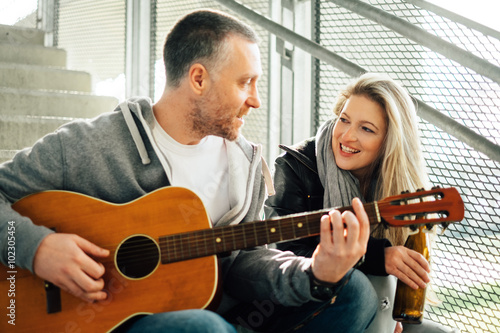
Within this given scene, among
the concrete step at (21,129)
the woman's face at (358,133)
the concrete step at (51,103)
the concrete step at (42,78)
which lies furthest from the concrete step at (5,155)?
the woman's face at (358,133)

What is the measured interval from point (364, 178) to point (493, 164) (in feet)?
1.50

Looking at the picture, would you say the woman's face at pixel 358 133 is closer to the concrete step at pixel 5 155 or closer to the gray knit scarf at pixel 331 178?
the gray knit scarf at pixel 331 178

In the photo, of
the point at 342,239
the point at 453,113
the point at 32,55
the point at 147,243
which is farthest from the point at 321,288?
the point at 32,55

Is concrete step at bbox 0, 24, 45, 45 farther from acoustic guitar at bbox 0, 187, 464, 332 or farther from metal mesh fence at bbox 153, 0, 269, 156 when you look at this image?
acoustic guitar at bbox 0, 187, 464, 332

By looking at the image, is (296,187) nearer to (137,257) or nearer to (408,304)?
(408,304)

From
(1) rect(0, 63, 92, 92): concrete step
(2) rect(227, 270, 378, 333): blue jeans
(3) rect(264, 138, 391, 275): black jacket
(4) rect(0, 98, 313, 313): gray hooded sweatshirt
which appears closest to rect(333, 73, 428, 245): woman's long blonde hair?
(3) rect(264, 138, 391, 275): black jacket

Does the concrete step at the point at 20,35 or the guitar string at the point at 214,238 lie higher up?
the concrete step at the point at 20,35

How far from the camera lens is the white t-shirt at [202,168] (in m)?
1.52

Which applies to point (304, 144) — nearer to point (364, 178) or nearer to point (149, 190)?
point (364, 178)

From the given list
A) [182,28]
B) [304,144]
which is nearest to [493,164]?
[304,144]

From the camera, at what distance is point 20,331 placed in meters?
1.24

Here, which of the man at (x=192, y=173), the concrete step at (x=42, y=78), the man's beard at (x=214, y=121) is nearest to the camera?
the man at (x=192, y=173)

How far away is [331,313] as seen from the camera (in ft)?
4.52

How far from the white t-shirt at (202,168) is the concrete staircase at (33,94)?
1148 mm
